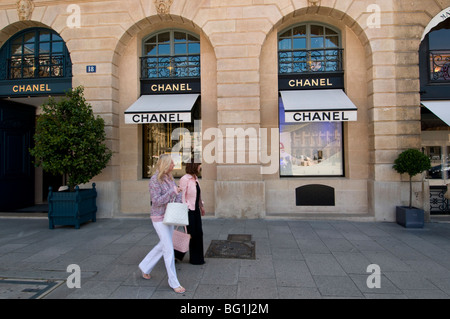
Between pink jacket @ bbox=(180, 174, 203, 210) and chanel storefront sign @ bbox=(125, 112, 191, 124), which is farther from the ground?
chanel storefront sign @ bbox=(125, 112, 191, 124)

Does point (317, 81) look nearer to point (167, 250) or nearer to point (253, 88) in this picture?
point (253, 88)

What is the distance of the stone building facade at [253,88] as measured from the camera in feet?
26.5

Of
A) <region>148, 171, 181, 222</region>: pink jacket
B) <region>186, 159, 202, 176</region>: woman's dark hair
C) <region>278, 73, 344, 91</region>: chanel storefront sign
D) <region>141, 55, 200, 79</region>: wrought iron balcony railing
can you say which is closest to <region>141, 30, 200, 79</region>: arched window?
<region>141, 55, 200, 79</region>: wrought iron balcony railing

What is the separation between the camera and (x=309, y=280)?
165 inches

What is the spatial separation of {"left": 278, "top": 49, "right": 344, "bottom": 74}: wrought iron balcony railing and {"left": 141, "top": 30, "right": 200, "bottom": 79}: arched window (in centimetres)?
307

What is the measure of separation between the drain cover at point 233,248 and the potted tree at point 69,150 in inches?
170

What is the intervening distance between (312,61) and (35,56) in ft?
33.0

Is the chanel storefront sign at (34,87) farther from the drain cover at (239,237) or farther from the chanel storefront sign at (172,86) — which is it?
the drain cover at (239,237)

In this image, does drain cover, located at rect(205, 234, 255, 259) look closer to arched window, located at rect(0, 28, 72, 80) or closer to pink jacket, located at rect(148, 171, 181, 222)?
pink jacket, located at rect(148, 171, 181, 222)

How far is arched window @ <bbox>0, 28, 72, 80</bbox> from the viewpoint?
373 inches

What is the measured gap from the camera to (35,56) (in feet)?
31.3

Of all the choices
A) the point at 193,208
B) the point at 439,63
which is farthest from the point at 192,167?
the point at 439,63

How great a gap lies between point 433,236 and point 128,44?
11.0 meters

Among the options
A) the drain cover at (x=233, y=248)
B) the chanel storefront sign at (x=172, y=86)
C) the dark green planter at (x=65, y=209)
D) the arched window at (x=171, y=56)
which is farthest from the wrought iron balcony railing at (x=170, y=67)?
the drain cover at (x=233, y=248)
